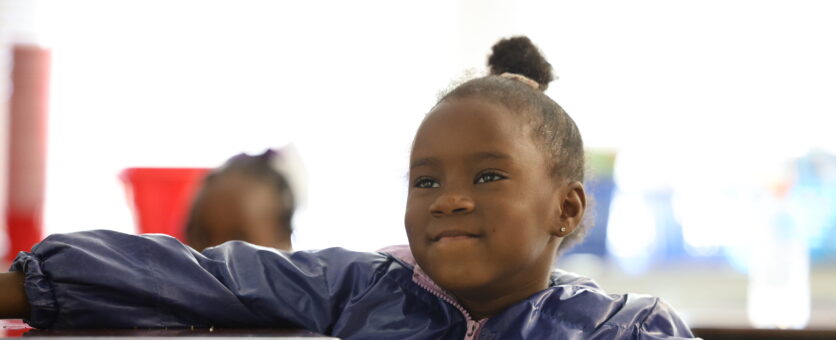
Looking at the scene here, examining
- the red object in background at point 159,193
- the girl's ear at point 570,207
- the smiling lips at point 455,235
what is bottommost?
the red object in background at point 159,193

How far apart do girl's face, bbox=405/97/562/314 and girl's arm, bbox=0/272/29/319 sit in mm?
377

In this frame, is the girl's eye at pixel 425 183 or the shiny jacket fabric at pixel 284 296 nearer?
the shiny jacket fabric at pixel 284 296

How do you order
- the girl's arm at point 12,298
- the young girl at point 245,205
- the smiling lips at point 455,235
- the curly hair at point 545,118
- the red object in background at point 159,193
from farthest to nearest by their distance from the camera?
the red object in background at point 159,193, the young girl at point 245,205, the curly hair at point 545,118, the smiling lips at point 455,235, the girl's arm at point 12,298

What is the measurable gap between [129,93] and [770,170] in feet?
6.55

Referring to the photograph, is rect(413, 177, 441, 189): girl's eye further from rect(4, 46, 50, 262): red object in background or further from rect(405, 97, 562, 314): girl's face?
rect(4, 46, 50, 262): red object in background

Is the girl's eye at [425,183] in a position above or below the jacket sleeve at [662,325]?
above

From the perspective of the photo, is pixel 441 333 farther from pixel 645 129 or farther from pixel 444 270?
pixel 645 129

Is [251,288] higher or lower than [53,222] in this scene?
higher

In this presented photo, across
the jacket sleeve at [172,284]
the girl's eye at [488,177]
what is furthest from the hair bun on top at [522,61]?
the jacket sleeve at [172,284]

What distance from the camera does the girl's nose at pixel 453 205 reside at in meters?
1.00

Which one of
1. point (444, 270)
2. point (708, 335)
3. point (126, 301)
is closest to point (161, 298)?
point (126, 301)

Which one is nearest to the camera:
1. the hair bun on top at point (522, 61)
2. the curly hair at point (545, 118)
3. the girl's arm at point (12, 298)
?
the girl's arm at point (12, 298)

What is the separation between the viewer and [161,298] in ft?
2.96

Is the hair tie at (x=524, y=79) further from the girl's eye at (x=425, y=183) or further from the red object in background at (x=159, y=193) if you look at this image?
the red object in background at (x=159, y=193)
